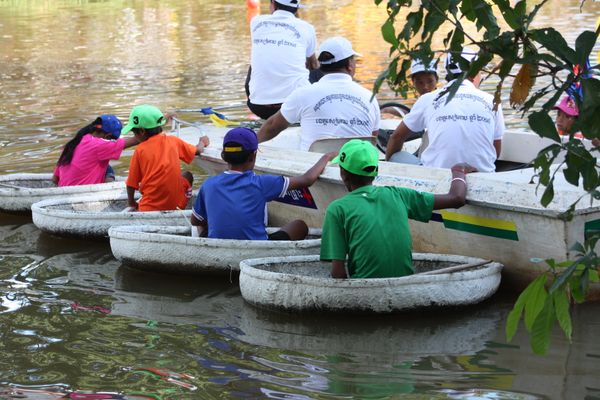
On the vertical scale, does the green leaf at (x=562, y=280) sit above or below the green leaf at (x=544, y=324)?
above

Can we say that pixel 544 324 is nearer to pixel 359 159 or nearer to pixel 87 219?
pixel 359 159

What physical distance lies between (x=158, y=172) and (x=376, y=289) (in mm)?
2667

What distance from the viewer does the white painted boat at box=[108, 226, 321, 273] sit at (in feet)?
22.3

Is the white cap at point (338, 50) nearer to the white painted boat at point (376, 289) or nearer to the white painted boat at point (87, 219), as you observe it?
the white painted boat at point (87, 219)

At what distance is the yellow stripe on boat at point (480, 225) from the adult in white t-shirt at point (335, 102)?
143cm

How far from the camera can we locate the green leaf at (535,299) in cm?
269

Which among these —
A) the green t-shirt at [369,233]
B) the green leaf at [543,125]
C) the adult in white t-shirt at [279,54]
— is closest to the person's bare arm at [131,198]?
the adult in white t-shirt at [279,54]

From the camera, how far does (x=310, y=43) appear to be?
390 inches

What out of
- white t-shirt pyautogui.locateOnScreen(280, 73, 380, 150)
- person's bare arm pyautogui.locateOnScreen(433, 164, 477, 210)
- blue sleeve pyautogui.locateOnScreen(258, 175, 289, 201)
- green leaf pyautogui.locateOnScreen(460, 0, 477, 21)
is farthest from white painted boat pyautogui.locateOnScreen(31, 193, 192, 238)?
green leaf pyautogui.locateOnScreen(460, 0, 477, 21)

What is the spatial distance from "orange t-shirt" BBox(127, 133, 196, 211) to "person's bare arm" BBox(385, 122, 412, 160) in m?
1.63

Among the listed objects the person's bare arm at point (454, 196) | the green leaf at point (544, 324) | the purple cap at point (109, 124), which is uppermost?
the green leaf at point (544, 324)

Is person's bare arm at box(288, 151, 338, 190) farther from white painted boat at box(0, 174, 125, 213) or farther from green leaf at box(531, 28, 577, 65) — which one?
green leaf at box(531, 28, 577, 65)

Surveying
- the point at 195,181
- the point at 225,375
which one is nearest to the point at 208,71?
the point at 195,181

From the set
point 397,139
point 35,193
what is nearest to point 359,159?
point 397,139
